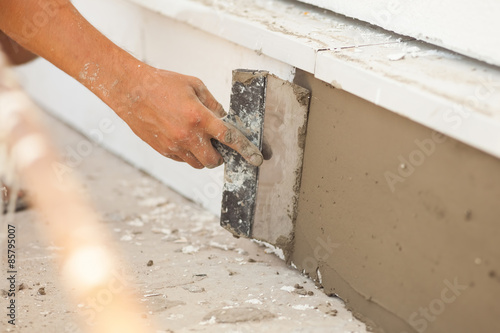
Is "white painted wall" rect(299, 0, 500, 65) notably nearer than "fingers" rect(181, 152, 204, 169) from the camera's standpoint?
Yes

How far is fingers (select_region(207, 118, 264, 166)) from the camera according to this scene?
1682mm

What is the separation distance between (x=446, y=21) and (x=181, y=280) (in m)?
1.00

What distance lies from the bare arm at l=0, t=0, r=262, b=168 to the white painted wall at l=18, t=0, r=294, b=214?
285 millimetres

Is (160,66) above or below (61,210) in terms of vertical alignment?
above

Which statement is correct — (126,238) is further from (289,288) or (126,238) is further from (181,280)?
(289,288)

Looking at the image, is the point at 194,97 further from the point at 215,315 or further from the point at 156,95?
the point at 215,315

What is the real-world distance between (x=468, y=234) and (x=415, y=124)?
0.88ft

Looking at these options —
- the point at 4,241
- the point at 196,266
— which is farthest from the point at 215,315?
the point at 4,241

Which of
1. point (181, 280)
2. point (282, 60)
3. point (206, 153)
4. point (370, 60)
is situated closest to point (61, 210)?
point (181, 280)

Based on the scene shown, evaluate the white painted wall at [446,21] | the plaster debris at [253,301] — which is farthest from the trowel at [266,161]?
the white painted wall at [446,21]

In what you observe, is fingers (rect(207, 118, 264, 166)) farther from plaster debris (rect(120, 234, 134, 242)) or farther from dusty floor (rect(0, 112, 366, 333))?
plaster debris (rect(120, 234, 134, 242))

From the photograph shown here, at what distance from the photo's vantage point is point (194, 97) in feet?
5.56

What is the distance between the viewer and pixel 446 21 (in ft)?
5.30

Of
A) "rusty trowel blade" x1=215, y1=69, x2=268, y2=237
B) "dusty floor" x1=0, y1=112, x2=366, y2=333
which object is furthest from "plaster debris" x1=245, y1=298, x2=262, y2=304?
"rusty trowel blade" x1=215, y1=69, x2=268, y2=237
